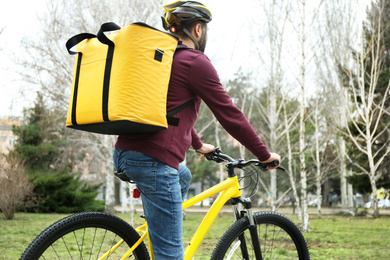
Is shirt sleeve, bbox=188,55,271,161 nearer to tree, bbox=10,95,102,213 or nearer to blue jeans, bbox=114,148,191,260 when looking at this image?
blue jeans, bbox=114,148,191,260

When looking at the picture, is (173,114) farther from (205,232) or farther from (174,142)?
(205,232)

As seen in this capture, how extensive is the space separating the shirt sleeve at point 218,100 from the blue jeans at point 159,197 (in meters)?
0.37

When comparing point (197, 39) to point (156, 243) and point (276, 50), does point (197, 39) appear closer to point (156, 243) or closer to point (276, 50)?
point (156, 243)

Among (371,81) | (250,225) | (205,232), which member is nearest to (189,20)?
(205,232)

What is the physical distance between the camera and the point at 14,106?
17.4 metres

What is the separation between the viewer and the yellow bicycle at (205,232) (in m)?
2.18

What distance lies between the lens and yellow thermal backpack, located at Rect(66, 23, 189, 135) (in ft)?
6.19

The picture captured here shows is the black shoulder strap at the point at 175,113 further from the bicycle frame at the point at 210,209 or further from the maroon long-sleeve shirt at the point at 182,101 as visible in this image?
the bicycle frame at the point at 210,209

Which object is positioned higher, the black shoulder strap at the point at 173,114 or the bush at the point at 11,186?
the black shoulder strap at the point at 173,114

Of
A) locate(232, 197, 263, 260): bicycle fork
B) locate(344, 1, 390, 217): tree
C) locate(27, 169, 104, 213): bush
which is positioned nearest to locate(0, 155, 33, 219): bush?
locate(27, 169, 104, 213): bush

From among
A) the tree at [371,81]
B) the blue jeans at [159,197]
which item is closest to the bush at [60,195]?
the tree at [371,81]

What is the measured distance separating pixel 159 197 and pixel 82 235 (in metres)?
0.56

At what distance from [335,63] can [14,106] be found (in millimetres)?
13175

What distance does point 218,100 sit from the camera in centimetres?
217
